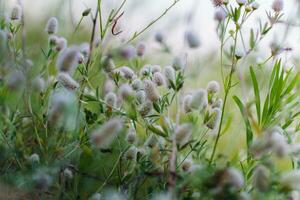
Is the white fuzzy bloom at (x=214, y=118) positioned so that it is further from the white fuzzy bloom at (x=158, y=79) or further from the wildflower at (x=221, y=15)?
the wildflower at (x=221, y=15)

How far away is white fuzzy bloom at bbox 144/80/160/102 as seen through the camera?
58.4 inches

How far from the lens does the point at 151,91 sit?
1482 mm

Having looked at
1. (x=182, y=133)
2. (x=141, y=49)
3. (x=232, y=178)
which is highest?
(x=141, y=49)

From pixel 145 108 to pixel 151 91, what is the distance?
0.19 feet

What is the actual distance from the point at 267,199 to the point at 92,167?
0.68m

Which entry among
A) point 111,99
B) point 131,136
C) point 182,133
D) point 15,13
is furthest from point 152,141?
point 15,13

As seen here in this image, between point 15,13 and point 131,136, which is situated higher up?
point 15,13

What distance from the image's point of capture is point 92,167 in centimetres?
174

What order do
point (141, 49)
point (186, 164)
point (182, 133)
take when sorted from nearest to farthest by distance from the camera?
point (182, 133) < point (186, 164) < point (141, 49)

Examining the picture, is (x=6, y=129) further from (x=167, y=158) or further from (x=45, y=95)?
(x=167, y=158)

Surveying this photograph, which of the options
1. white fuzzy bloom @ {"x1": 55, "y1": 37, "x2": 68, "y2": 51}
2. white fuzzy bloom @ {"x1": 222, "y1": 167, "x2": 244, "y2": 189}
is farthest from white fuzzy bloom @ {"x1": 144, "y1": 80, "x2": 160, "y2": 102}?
white fuzzy bloom @ {"x1": 222, "y1": 167, "x2": 244, "y2": 189}

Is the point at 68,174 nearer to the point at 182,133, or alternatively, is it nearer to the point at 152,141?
the point at 152,141

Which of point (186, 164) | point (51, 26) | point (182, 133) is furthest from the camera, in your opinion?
point (51, 26)

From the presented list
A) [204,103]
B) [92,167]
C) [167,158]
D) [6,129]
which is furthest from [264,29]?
[6,129]
